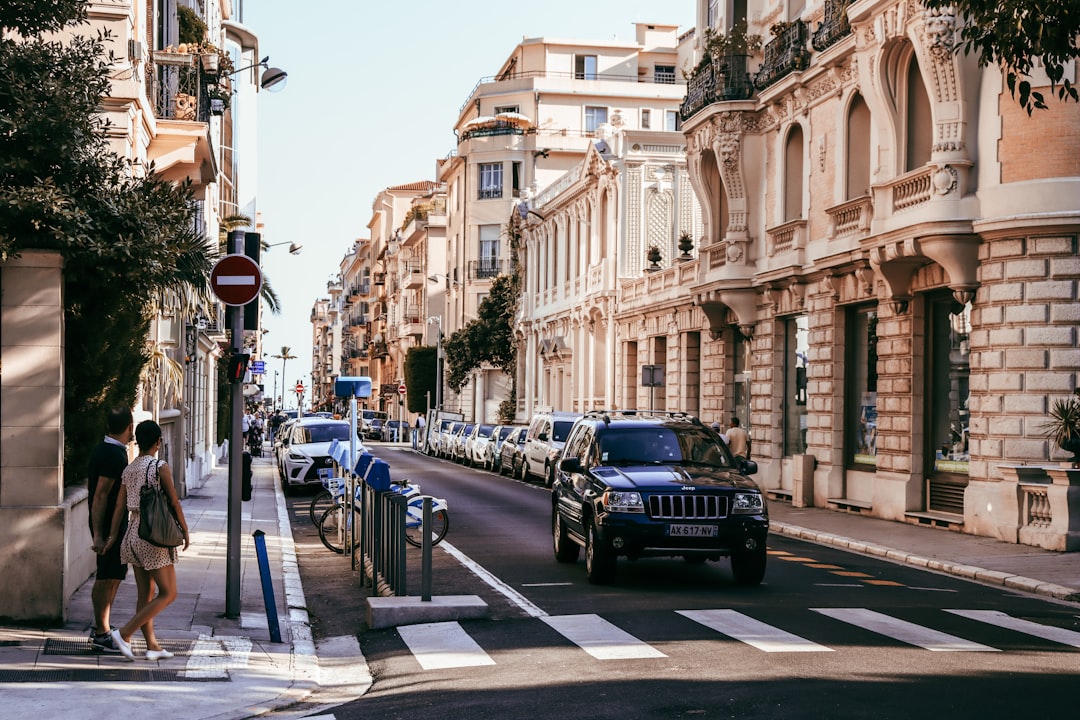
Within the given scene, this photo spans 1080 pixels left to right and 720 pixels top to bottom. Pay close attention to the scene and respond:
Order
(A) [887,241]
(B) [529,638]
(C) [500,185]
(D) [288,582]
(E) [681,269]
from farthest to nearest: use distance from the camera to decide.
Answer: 1. (C) [500,185]
2. (E) [681,269]
3. (A) [887,241]
4. (D) [288,582]
5. (B) [529,638]

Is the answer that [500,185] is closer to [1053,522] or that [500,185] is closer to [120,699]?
[1053,522]

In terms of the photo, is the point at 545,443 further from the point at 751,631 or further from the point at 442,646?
the point at 442,646

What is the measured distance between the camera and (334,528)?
67.4 ft

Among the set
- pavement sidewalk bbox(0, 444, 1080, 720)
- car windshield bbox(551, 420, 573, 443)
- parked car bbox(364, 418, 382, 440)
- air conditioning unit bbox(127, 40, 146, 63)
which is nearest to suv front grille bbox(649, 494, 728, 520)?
pavement sidewalk bbox(0, 444, 1080, 720)

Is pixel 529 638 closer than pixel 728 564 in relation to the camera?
Yes

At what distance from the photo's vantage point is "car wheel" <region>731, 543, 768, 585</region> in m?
14.6

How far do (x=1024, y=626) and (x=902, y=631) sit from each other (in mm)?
1363

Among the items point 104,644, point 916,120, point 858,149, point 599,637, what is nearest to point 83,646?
point 104,644

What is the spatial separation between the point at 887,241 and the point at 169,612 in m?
15.5

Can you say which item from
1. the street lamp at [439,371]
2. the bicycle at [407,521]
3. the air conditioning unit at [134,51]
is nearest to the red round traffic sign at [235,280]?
the bicycle at [407,521]

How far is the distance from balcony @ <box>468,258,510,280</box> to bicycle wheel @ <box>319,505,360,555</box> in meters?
65.3

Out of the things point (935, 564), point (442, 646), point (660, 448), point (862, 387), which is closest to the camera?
point (442, 646)

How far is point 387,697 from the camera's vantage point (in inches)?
Answer: 365

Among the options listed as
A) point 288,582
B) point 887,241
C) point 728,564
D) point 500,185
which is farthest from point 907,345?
point 500,185
